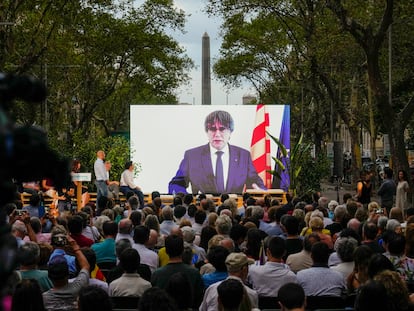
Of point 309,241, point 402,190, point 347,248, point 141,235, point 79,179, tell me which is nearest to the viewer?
point 347,248

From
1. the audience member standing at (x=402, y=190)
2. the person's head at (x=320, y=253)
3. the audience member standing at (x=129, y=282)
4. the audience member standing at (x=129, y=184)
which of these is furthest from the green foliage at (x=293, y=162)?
the audience member standing at (x=129, y=282)

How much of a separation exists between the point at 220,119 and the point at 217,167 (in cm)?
157

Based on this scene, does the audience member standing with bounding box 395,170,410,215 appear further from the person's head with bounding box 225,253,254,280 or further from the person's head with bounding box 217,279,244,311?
the person's head with bounding box 217,279,244,311

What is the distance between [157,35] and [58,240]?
43951 mm

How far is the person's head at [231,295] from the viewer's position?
5281 millimetres

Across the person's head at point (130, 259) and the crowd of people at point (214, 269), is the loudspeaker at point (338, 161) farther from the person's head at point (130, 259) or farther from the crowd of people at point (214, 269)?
the person's head at point (130, 259)

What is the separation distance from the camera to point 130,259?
702cm

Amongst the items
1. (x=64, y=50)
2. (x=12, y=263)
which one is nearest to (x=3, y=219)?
(x=12, y=263)

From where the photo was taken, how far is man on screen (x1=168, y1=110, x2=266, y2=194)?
93.2 feet

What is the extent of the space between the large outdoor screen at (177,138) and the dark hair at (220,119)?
92mm

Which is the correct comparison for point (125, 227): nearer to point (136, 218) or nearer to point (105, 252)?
point (105, 252)

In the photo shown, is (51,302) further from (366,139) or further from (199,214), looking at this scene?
(366,139)

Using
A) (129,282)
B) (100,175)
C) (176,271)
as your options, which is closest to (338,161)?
(100,175)

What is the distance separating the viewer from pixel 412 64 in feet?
124
